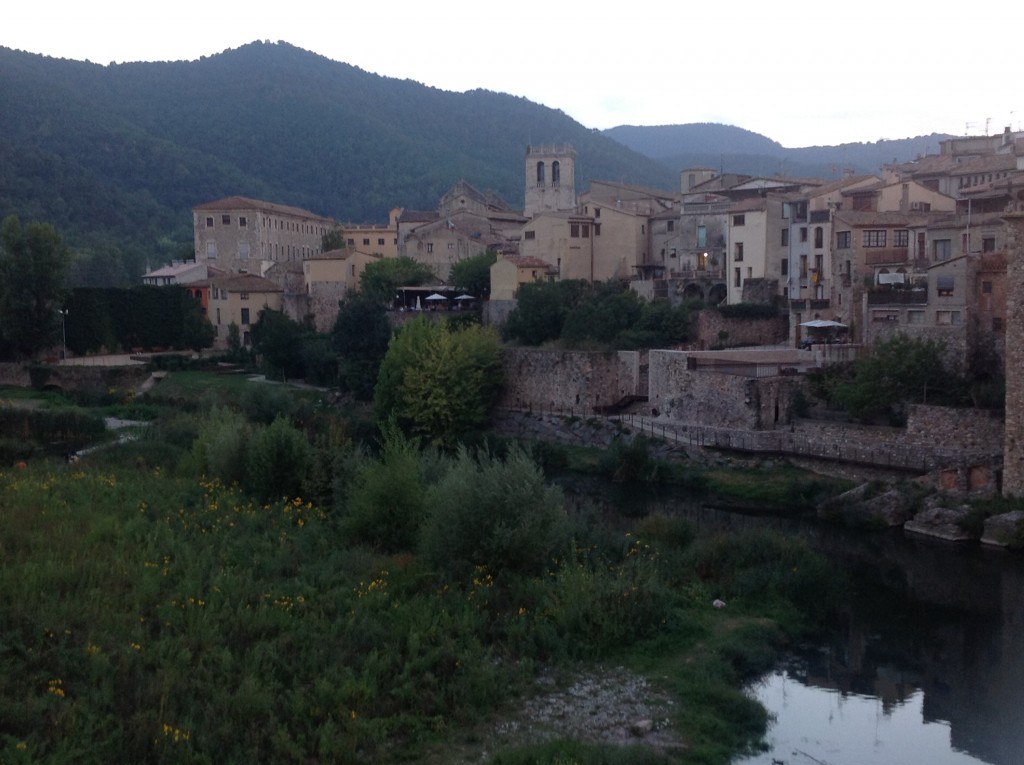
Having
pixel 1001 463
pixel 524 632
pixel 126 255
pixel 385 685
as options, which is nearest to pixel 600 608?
pixel 524 632

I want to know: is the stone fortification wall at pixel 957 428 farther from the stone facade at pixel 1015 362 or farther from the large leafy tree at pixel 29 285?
the large leafy tree at pixel 29 285

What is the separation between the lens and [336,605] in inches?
546

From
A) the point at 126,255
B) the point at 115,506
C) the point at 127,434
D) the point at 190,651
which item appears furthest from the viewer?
the point at 126,255

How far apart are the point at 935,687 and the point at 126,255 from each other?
2159 inches

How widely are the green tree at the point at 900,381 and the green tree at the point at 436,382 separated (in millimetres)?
11017

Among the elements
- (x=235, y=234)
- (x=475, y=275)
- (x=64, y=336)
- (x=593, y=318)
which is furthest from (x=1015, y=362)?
(x=235, y=234)

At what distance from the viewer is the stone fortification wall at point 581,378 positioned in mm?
32062

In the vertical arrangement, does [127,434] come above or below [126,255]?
below

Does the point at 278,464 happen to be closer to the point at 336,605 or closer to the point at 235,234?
the point at 336,605

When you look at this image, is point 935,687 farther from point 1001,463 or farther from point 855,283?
point 855,283

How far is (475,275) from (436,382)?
10.8 m

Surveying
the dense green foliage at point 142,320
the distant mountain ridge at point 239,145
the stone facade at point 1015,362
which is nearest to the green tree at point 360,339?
the dense green foliage at point 142,320

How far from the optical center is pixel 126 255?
199ft

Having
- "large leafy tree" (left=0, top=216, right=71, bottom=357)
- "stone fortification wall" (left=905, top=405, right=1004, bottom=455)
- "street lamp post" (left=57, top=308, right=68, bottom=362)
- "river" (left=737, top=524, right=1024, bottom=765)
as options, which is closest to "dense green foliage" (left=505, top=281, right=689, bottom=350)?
"stone fortification wall" (left=905, top=405, right=1004, bottom=455)
